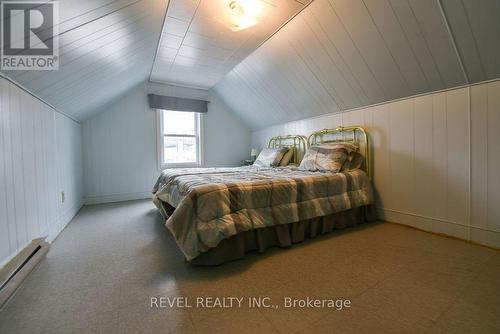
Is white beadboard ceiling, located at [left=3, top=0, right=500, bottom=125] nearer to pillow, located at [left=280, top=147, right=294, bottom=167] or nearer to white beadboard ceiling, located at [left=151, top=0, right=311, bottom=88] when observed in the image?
white beadboard ceiling, located at [left=151, top=0, right=311, bottom=88]

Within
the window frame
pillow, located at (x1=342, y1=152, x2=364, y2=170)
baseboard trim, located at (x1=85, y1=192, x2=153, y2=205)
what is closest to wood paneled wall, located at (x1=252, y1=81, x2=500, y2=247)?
pillow, located at (x1=342, y1=152, x2=364, y2=170)

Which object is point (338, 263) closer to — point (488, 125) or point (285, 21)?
point (488, 125)

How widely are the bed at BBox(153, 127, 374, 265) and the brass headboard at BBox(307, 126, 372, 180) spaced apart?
3 centimetres

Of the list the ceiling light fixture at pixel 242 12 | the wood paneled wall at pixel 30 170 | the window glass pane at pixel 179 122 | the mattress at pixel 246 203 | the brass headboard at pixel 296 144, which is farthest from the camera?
the window glass pane at pixel 179 122

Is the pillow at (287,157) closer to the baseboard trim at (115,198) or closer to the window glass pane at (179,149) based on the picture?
the window glass pane at (179,149)

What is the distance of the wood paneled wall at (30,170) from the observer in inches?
56.2

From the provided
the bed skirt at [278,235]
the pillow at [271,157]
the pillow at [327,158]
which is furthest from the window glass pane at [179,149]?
the bed skirt at [278,235]

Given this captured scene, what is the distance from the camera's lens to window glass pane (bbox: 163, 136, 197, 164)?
179 inches

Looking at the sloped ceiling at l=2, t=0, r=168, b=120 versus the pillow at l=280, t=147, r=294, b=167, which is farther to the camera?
the pillow at l=280, t=147, r=294, b=167

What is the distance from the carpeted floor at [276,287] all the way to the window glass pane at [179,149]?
2.58 metres

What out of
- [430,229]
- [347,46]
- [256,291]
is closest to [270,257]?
[256,291]

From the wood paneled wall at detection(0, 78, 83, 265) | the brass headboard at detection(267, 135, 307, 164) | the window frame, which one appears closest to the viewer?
the wood paneled wall at detection(0, 78, 83, 265)

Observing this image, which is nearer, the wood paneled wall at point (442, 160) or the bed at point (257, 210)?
the bed at point (257, 210)

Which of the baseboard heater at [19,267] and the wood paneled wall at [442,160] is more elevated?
the wood paneled wall at [442,160]
